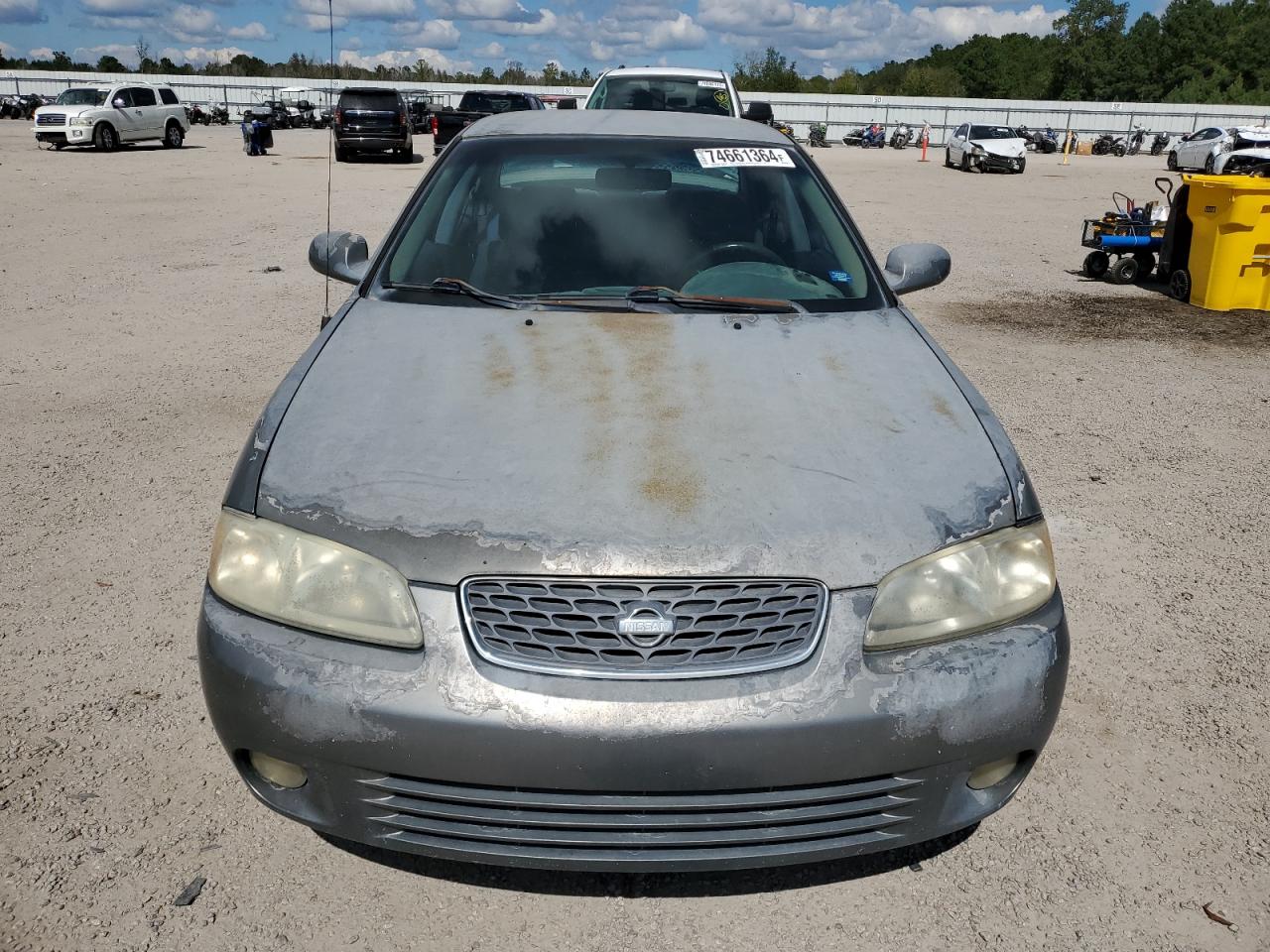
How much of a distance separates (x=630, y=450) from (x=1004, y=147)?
31099mm

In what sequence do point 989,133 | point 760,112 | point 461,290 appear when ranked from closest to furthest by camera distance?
point 461,290, point 760,112, point 989,133

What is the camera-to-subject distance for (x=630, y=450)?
228 cm

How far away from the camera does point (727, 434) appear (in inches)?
93.4

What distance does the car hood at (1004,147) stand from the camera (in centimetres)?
2961

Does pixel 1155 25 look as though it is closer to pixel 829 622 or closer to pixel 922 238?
pixel 922 238

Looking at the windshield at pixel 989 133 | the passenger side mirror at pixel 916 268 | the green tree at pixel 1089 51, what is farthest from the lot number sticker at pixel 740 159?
the green tree at pixel 1089 51

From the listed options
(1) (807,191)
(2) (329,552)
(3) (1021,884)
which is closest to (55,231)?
(1) (807,191)

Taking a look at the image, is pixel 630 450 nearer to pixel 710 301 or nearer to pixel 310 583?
pixel 310 583

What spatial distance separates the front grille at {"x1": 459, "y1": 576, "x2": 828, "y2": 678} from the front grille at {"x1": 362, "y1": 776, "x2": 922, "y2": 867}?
9.6 inches

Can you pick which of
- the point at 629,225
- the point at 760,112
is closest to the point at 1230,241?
the point at 760,112

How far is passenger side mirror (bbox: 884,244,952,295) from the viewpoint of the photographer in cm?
369

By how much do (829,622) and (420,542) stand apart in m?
0.81

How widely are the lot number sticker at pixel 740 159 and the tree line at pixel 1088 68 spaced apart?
72.5m

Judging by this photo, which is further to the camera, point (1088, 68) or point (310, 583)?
point (1088, 68)
